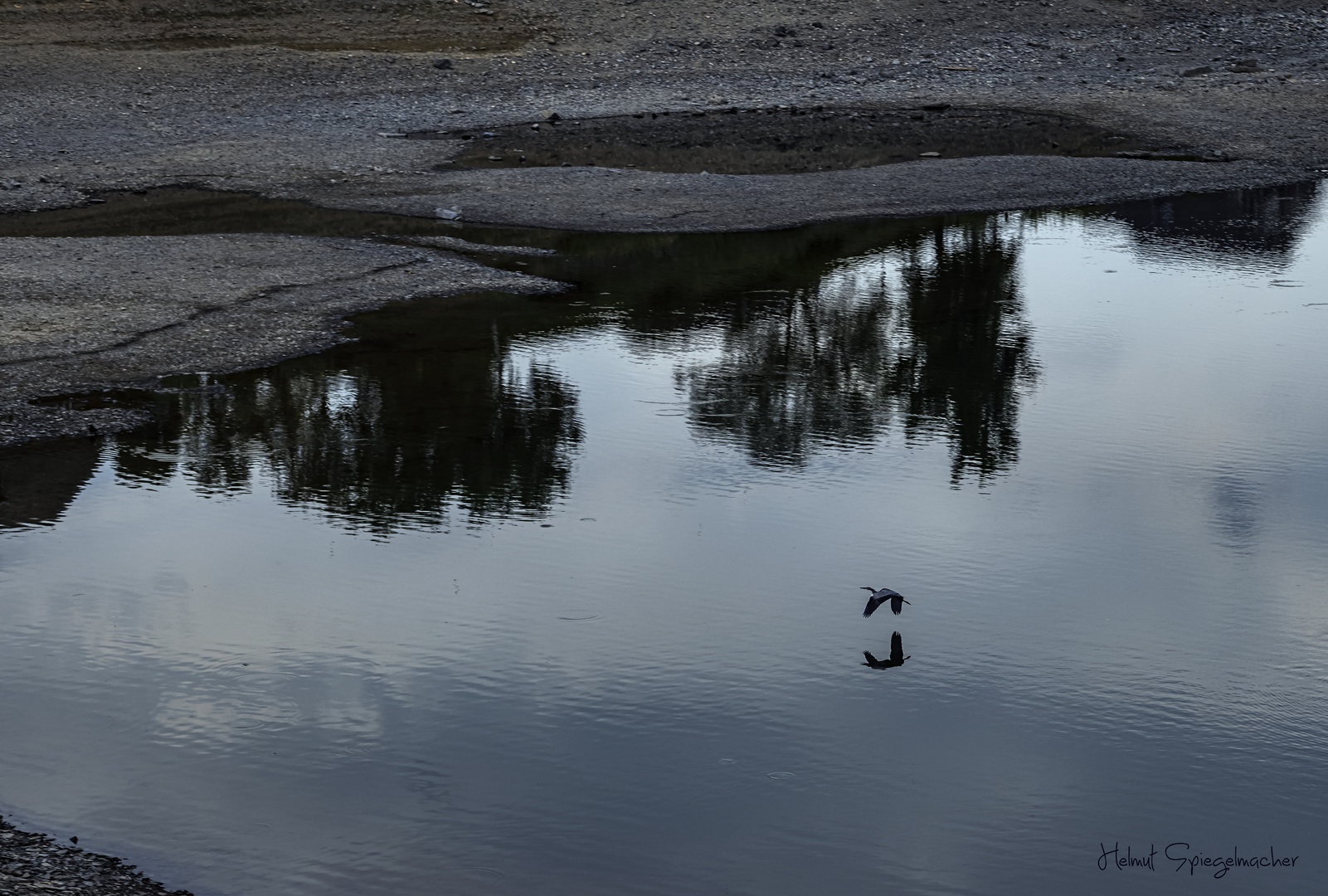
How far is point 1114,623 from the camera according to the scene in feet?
31.8

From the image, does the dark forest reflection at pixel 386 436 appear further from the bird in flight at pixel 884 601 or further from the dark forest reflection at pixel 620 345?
the bird in flight at pixel 884 601

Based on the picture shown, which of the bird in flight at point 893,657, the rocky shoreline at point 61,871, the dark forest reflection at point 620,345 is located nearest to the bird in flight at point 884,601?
the bird in flight at point 893,657

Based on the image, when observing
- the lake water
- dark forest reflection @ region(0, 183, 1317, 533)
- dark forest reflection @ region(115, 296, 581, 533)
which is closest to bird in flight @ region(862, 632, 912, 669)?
the lake water

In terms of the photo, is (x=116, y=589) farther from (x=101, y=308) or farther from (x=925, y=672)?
(x=101, y=308)

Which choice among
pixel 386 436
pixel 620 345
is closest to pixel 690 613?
pixel 386 436

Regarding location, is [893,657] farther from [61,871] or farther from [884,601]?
[61,871]

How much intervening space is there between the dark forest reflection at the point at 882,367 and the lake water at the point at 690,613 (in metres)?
0.08

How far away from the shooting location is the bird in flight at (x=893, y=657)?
9086mm

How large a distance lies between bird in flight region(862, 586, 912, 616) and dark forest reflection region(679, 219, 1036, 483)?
10.7 feet

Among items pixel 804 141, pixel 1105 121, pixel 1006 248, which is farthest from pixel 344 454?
pixel 1105 121

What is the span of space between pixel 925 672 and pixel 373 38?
3279 cm

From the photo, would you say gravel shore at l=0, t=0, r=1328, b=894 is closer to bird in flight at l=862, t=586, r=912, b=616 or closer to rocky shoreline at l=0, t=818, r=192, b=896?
rocky shoreline at l=0, t=818, r=192, b=896

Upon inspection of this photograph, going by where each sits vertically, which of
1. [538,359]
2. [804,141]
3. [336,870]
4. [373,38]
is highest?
[373,38]

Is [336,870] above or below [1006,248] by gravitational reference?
below
